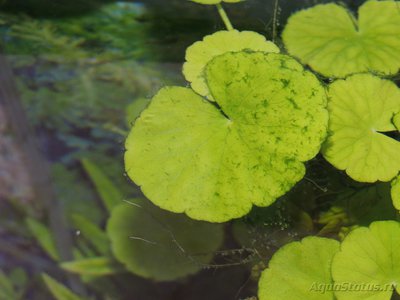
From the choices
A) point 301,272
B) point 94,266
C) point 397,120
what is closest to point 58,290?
point 94,266

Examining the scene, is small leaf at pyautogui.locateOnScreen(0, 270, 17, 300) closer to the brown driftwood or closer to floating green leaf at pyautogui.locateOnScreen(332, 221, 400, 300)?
the brown driftwood

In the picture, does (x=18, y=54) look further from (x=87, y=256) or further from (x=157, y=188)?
(x=157, y=188)

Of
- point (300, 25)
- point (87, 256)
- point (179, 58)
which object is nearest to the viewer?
point (300, 25)

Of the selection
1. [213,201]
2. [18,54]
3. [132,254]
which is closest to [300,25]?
[213,201]

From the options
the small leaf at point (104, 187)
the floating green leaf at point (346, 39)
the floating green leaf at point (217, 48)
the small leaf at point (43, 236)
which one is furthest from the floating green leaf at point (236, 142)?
the small leaf at point (43, 236)

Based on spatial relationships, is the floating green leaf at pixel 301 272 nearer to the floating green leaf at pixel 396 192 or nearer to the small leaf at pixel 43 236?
the floating green leaf at pixel 396 192

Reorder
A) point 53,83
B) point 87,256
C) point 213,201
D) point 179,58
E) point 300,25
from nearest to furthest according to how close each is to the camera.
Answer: point 213,201 < point 300,25 < point 87,256 < point 179,58 < point 53,83
